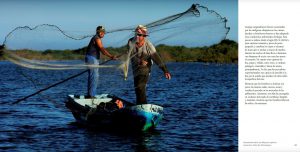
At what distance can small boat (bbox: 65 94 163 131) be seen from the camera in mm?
20141

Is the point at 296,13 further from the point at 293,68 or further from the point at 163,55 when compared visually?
the point at 163,55

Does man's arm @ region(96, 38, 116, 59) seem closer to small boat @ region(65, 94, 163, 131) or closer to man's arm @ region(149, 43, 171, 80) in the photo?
man's arm @ region(149, 43, 171, 80)

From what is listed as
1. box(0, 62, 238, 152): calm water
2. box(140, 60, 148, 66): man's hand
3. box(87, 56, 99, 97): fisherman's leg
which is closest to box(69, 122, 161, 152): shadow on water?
box(0, 62, 238, 152): calm water

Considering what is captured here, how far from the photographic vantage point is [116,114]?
20578 millimetres

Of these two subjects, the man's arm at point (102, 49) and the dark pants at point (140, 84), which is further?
the man's arm at point (102, 49)

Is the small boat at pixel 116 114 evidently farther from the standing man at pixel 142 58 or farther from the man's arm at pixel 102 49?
the man's arm at pixel 102 49

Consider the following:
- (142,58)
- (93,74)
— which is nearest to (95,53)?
(93,74)

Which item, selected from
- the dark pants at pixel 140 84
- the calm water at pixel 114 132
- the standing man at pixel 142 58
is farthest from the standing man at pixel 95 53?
the dark pants at pixel 140 84

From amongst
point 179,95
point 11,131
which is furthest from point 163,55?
point 179,95

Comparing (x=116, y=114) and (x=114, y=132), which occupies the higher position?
(x=116, y=114)

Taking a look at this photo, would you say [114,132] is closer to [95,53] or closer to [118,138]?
[118,138]

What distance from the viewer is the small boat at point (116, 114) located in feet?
66.1

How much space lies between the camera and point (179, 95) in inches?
1565

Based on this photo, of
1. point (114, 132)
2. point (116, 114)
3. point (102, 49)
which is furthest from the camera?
point (114, 132)
